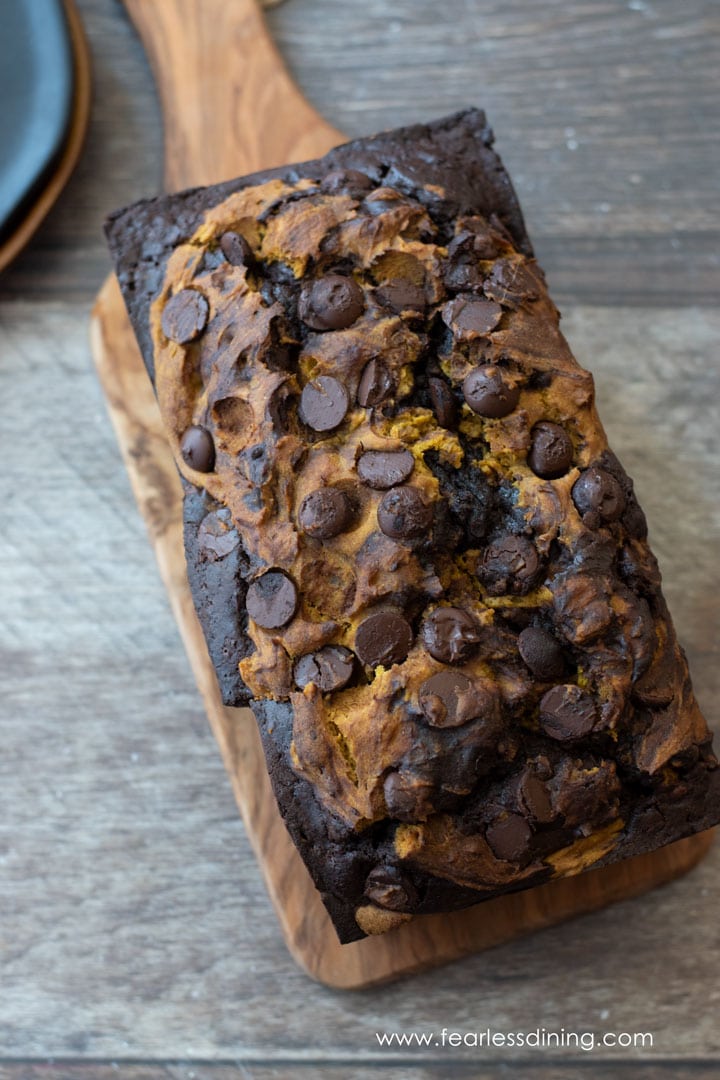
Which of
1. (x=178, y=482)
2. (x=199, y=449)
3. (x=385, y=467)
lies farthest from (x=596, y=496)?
(x=178, y=482)

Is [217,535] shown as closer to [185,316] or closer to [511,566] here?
[185,316]

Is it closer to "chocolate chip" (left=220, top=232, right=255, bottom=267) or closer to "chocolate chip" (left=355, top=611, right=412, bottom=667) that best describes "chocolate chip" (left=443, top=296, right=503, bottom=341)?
"chocolate chip" (left=220, top=232, right=255, bottom=267)

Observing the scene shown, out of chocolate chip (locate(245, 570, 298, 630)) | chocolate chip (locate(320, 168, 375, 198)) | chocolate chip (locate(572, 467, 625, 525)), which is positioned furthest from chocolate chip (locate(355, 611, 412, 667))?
chocolate chip (locate(320, 168, 375, 198))

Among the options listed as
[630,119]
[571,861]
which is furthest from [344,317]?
[630,119]

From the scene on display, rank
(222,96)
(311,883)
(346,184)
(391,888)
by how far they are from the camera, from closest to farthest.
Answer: (391,888) < (346,184) < (311,883) < (222,96)

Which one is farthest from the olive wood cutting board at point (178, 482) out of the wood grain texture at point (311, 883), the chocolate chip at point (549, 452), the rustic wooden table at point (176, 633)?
the chocolate chip at point (549, 452)

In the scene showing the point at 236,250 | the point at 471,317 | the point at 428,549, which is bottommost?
the point at 428,549
